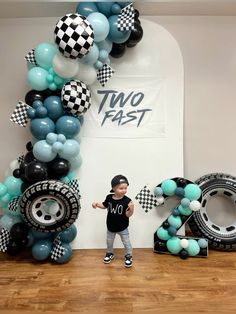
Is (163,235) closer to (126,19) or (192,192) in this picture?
(192,192)

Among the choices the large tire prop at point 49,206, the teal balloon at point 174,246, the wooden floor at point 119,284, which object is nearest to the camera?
the wooden floor at point 119,284

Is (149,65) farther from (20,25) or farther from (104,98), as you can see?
(20,25)

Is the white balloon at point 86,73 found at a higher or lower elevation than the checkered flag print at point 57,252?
higher

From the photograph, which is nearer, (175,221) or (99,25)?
(99,25)

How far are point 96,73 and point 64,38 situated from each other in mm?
505

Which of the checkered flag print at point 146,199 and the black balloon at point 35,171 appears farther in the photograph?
the checkered flag print at point 146,199

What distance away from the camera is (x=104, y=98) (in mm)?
3135

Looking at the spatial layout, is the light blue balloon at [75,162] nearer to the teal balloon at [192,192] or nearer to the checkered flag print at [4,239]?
the checkered flag print at [4,239]

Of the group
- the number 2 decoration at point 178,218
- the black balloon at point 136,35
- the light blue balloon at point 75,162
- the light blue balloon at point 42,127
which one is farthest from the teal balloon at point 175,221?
the black balloon at point 136,35

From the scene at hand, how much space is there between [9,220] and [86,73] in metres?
1.51

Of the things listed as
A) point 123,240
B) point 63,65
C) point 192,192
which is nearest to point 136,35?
point 63,65

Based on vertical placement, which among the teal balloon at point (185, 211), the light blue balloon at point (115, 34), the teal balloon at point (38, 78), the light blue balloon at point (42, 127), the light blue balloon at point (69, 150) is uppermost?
the light blue balloon at point (115, 34)

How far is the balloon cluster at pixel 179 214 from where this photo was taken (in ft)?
9.43

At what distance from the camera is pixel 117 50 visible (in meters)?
3.00
